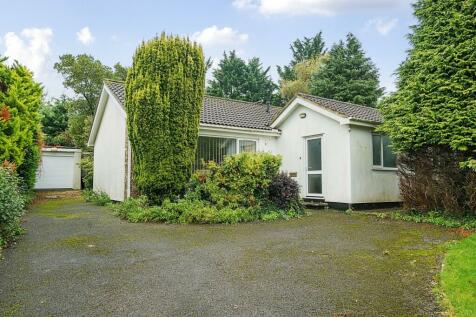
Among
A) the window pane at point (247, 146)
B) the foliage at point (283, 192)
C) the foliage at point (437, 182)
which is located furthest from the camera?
the window pane at point (247, 146)

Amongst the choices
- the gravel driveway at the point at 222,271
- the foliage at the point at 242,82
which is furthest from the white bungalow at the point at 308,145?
the foliage at the point at 242,82

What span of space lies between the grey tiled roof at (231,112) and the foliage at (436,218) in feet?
20.5

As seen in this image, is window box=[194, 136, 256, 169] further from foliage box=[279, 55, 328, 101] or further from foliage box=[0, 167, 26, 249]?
foliage box=[279, 55, 328, 101]

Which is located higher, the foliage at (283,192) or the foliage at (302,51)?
the foliage at (302,51)

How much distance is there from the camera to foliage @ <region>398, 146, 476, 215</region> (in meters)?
8.05

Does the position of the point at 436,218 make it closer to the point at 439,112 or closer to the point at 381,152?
the point at 439,112

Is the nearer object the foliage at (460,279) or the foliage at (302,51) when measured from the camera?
the foliage at (460,279)

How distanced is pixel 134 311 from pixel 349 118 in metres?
9.31

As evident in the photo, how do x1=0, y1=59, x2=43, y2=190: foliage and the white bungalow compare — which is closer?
x1=0, y1=59, x2=43, y2=190: foliage

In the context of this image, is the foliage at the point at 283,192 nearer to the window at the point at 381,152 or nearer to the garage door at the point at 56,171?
the window at the point at 381,152

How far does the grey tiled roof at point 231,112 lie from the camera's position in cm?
1294

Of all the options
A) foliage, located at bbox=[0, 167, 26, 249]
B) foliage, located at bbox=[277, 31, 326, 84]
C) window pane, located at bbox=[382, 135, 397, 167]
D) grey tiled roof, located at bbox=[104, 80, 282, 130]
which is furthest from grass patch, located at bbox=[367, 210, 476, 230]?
foliage, located at bbox=[277, 31, 326, 84]

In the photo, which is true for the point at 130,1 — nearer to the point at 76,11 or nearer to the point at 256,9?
the point at 76,11

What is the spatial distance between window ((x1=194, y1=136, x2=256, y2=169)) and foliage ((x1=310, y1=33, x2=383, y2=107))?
59.3 ft
